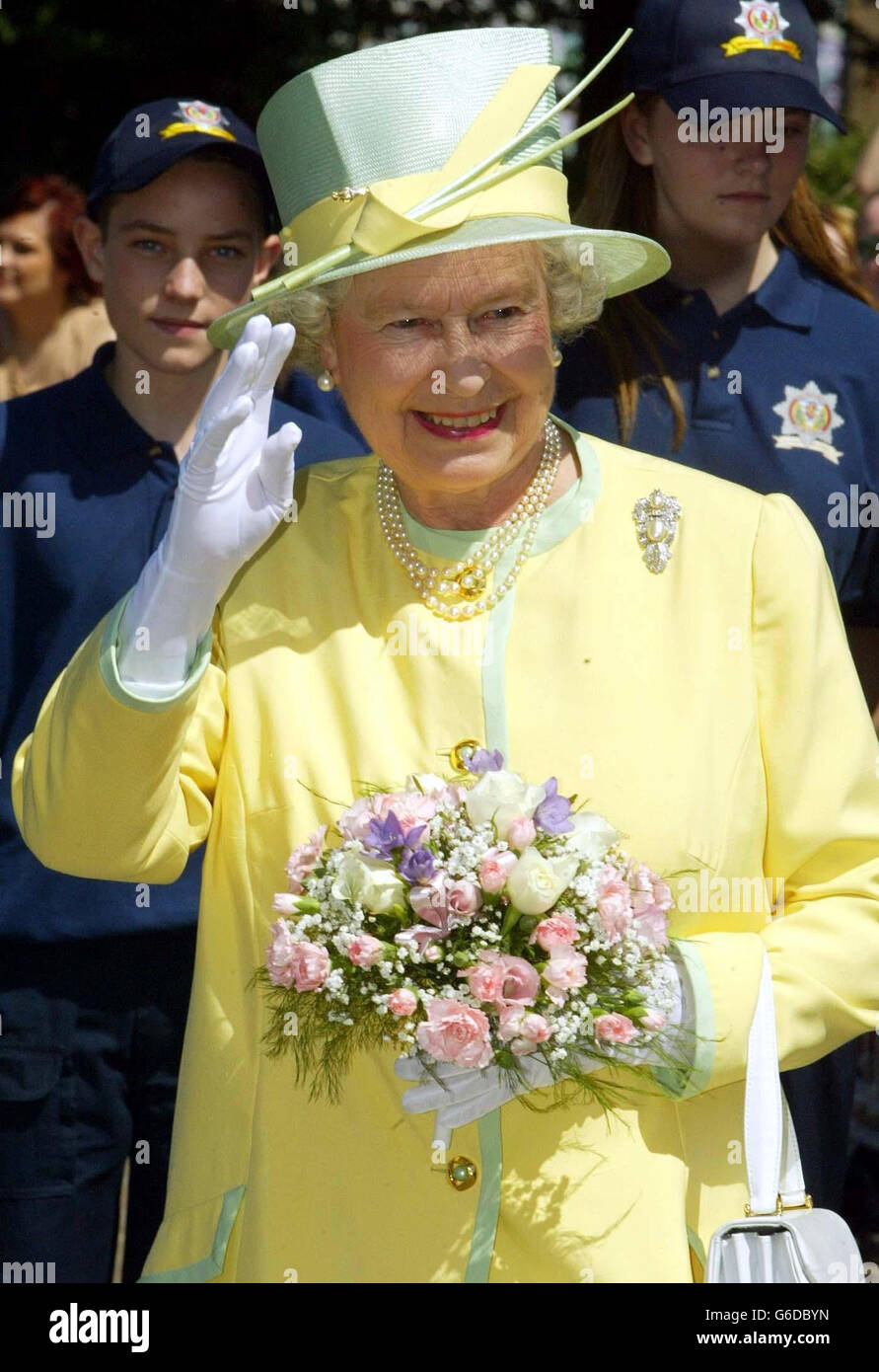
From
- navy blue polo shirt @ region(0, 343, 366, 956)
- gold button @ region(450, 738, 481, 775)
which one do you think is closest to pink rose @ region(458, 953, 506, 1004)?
gold button @ region(450, 738, 481, 775)

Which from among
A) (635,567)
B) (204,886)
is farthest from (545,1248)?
(635,567)

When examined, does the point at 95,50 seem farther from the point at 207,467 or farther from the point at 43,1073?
the point at 207,467

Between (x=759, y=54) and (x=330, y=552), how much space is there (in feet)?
5.02

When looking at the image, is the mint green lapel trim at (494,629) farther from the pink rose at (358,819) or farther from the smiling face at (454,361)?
the pink rose at (358,819)

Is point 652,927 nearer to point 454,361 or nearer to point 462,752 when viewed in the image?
point 462,752

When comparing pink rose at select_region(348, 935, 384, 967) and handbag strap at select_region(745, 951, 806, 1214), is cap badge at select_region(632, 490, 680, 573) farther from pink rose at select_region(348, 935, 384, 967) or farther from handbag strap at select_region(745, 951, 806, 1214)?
pink rose at select_region(348, 935, 384, 967)

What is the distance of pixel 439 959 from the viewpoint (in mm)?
2363

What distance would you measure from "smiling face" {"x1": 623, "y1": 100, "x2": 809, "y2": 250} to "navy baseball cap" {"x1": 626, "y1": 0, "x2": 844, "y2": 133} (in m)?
0.06

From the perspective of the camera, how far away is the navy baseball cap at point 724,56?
12.2ft

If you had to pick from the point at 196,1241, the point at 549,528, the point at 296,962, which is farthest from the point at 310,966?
the point at 549,528

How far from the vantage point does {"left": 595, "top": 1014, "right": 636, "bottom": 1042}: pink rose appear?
2338 mm

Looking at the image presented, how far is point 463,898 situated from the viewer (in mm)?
2336

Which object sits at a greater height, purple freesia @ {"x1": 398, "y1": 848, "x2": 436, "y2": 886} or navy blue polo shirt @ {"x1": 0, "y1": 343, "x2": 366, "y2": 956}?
navy blue polo shirt @ {"x1": 0, "y1": 343, "x2": 366, "y2": 956}

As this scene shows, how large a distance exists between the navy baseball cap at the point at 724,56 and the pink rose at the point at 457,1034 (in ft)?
6.78
